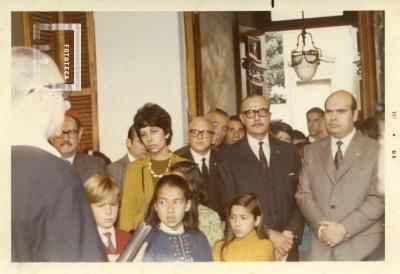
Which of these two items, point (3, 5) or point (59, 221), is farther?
point (3, 5)

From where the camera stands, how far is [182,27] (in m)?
1.90

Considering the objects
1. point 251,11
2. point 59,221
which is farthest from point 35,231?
point 251,11

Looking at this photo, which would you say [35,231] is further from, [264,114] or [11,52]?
[264,114]

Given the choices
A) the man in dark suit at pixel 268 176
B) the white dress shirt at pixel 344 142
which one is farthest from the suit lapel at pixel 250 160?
the white dress shirt at pixel 344 142

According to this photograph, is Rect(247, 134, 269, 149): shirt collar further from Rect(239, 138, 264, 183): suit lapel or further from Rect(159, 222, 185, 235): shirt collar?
Rect(159, 222, 185, 235): shirt collar

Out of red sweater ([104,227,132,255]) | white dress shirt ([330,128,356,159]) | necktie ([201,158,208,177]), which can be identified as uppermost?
white dress shirt ([330,128,356,159])

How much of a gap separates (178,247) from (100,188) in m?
0.28

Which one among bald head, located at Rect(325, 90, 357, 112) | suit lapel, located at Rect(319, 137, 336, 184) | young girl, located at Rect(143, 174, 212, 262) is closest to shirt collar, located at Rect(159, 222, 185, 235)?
young girl, located at Rect(143, 174, 212, 262)

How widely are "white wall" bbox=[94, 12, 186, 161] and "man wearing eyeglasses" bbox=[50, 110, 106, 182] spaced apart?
0.16 feet

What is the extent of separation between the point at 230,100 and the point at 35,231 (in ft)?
2.14

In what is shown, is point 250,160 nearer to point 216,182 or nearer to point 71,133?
point 216,182

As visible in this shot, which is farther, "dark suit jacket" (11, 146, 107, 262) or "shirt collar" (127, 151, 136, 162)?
"shirt collar" (127, 151, 136, 162)

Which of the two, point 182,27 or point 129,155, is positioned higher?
point 182,27

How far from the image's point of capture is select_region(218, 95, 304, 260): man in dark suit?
6.13 feet
